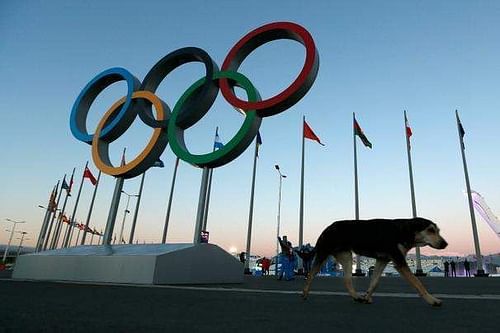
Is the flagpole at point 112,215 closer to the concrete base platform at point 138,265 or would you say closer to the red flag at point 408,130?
the concrete base platform at point 138,265

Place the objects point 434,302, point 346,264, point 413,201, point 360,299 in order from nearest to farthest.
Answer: point 434,302 → point 360,299 → point 346,264 → point 413,201

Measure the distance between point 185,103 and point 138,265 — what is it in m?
7.07

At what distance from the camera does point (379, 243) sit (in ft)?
18.4

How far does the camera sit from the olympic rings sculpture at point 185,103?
1316 cm

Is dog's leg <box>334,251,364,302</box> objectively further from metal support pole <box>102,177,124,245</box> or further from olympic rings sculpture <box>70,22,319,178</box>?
metal support pole <box>102,177,124,245</box>

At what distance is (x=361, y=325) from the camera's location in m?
3.44

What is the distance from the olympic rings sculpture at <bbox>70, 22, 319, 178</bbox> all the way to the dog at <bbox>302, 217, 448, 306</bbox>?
291 inches

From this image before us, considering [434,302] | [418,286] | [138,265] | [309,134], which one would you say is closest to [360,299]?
[418,286]

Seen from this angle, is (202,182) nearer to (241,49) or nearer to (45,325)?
(241,49)

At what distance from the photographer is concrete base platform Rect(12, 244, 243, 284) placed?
11.6 meters

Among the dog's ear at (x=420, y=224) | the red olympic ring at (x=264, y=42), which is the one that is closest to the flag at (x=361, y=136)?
the red olympic ring at (x=264, y=42)

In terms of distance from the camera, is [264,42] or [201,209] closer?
[201,209]

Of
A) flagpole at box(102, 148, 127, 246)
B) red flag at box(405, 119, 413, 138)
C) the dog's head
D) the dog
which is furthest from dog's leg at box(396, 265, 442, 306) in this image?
red flag at box(405, 119, 413, 138)

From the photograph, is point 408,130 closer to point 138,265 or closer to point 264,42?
point 264,42
